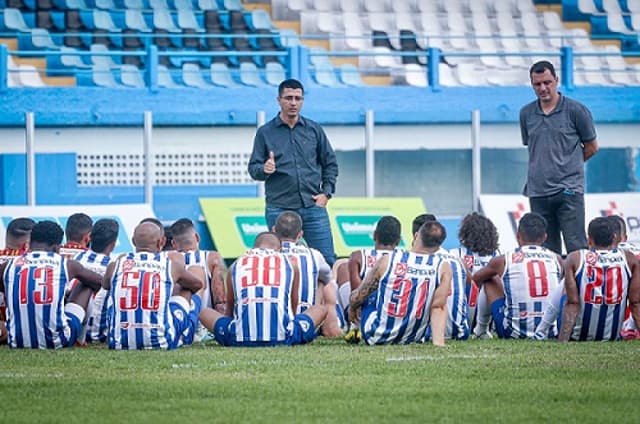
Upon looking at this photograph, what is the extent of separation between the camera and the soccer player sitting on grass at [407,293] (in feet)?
35.3

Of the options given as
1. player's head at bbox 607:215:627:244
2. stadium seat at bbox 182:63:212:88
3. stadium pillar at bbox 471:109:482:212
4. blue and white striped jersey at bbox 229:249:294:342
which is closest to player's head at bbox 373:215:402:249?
blue and white striped jersey at bbox 229:249:294:342

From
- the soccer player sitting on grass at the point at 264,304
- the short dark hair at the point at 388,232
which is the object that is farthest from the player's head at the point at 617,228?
the soccer player sitting on grass at the point at 264,304

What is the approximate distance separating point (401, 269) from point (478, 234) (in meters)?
1.42

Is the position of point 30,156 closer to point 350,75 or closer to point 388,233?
point 350,75

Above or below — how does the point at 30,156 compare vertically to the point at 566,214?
above

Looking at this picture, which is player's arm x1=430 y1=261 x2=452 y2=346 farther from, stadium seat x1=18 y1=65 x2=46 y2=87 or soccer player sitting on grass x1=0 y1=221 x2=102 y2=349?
stadium seat x1=18 y1=65 x2=46 y2=87

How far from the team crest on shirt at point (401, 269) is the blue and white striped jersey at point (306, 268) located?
1.02 meters

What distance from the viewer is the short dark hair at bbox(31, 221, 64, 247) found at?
1098cm

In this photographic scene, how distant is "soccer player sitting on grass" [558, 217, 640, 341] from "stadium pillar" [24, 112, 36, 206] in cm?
984

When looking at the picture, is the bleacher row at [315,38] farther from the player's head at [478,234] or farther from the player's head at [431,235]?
the player's head at [431,235]

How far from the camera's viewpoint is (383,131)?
872 inches

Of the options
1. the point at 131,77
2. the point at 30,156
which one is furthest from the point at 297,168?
the point at 131,77

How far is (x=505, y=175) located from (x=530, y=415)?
51.7 ft

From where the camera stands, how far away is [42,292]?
35.4 ft
